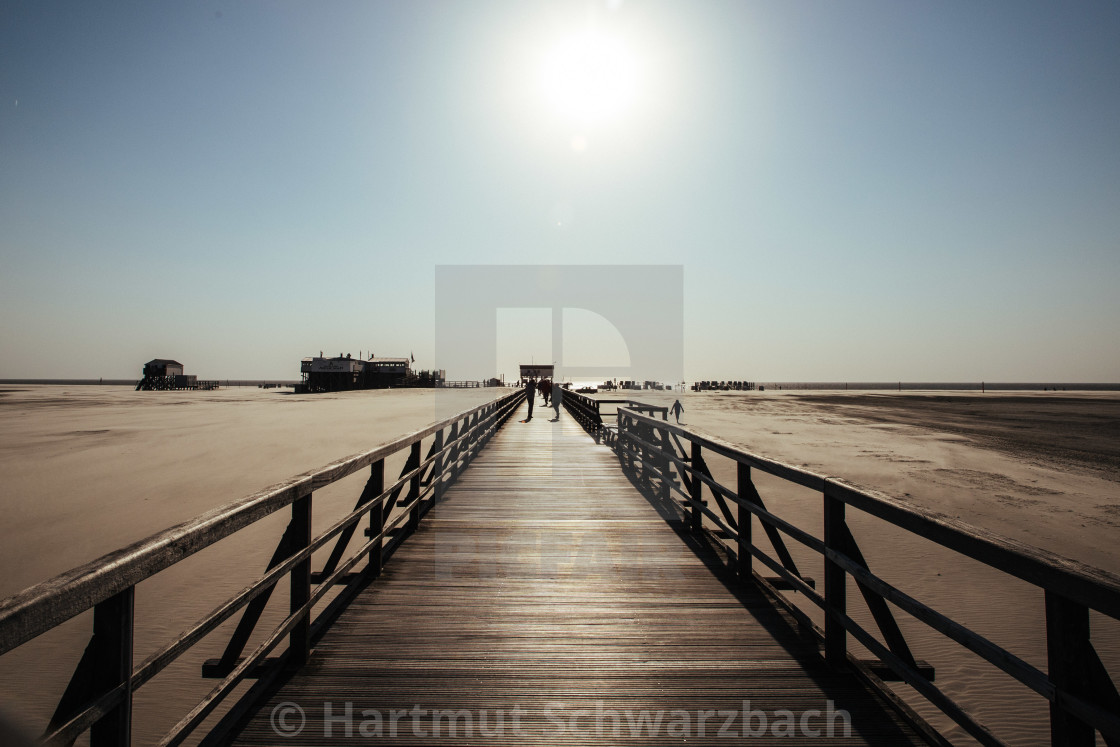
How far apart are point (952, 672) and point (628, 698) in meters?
3.73

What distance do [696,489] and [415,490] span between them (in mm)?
2986

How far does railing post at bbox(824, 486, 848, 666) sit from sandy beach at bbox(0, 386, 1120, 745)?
3.89 ft

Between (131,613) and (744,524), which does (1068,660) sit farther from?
(131,613)

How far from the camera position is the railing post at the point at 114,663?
1.52 meters

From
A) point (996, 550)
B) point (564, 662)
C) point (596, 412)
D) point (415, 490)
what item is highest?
point (996, 550)

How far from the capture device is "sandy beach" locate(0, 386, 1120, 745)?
4504mm

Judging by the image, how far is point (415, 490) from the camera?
17.9 ft

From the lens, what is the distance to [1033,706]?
3.97 m

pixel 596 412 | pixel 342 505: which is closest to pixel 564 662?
pixel 342 505

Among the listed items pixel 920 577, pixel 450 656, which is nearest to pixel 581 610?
pixel 450 656

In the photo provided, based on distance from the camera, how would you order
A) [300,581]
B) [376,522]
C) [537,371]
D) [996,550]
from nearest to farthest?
[996,550] → [300,581] → [376,522] → [537,371]

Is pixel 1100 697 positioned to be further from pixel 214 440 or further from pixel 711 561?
pixel 214 440

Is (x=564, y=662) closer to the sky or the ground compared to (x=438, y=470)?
closer to the ground

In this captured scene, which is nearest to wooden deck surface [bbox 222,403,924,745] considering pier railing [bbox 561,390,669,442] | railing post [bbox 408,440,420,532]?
railing post [bbox 408,440,420,532]
